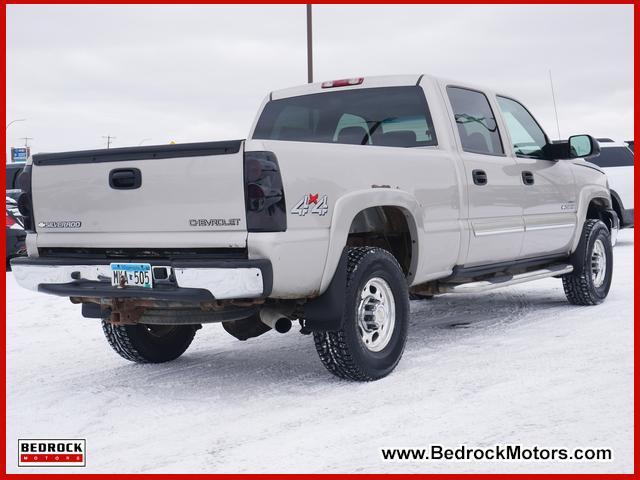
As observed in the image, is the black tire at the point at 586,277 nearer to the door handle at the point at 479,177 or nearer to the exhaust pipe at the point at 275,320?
the door handle at the point at 479,177

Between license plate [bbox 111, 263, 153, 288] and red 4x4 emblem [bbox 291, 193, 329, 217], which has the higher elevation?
red 4x4 emblem [bbox 291, 193, 329, 217]

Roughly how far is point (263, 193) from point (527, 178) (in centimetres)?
Result: 340

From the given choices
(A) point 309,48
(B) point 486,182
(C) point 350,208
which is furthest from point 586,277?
(A) point 309,48

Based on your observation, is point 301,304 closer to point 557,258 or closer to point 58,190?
point 58,190

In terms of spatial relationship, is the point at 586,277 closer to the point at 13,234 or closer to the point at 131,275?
the point at 131,275

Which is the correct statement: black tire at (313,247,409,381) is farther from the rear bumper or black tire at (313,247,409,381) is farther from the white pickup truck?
the rear bumper

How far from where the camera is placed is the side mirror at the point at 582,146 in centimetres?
747

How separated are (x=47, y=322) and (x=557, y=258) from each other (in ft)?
15.9

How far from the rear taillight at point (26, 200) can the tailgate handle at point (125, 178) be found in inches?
27.6

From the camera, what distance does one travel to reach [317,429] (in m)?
4.13

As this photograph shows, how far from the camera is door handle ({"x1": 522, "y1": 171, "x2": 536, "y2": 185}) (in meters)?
6.98

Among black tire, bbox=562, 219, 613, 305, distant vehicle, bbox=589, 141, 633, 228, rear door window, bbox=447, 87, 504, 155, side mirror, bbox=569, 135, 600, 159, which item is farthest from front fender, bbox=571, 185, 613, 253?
distant vehicle, bbox=589, 141, 633, 228

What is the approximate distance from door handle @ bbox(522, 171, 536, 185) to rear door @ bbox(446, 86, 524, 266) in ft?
0.35

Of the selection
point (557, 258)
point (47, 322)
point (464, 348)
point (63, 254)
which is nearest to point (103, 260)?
point (63, 254)
